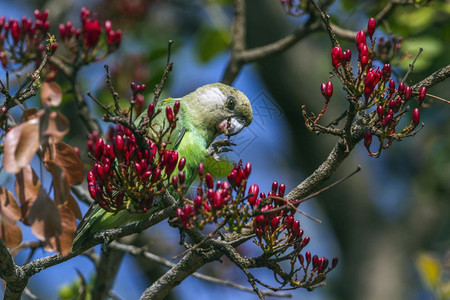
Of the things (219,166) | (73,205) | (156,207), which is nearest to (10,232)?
(73,205)

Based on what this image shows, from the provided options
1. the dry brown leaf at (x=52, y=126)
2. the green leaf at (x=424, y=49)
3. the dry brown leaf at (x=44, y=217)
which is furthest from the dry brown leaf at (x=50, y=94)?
the green leaf at (x=424, y=49)

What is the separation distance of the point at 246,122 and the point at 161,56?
4.90 feet

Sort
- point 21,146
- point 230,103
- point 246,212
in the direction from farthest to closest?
point 230,103 < point 246,212 < point 21,146

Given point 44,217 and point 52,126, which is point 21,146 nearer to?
point 52,126

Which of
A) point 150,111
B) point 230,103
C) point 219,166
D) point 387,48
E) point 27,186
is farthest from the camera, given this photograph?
point 230,103

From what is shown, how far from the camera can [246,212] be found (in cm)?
221

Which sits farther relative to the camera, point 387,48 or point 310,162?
point 310,162

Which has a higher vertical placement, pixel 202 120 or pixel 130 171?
pixel 202 120

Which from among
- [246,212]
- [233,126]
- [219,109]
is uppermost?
[219,109]

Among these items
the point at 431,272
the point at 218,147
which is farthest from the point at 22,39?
the point at 431,272

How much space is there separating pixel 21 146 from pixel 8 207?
0.28 metres

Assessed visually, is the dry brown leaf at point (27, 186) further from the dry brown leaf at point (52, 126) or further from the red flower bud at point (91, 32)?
the red flower bud at point (91, 32)

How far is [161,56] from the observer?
507 centimetres

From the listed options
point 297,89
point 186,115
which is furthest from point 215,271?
point 186,115
